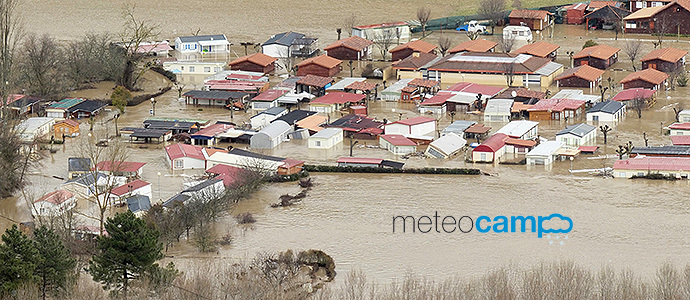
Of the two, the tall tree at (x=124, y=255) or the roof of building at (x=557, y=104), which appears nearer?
the tall tree at (x=124, y=255)

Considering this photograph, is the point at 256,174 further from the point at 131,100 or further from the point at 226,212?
the point at 131,100

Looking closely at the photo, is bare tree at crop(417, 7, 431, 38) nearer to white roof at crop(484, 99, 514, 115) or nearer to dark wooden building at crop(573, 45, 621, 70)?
dark wooden building at crop(573, 45, 621, 70)

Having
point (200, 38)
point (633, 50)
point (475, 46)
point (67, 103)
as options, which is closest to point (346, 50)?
point (475, 46)

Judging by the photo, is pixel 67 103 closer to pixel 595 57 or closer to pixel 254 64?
pixel 254 64

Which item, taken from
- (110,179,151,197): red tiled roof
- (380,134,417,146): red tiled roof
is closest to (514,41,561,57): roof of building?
(380,134,417,146): red tiled roof

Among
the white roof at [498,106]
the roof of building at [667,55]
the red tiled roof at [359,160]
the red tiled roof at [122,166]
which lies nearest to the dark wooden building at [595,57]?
the roof of building at [667,55]

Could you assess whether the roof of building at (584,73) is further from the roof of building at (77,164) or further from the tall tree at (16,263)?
the tall tree at (16,263)
